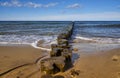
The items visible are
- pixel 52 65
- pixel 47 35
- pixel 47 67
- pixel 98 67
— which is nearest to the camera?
pixel 47 67

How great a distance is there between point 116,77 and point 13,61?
4542mm

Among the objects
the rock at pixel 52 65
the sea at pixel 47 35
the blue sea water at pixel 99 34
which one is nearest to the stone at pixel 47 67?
the rock at pixel 52 65

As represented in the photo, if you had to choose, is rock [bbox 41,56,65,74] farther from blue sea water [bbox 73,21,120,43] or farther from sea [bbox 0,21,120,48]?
blue sea water [bbox 73,21,120,43]

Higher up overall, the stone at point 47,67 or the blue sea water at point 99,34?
the stone at point 47,67

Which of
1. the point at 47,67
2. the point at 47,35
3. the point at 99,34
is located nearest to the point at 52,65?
the point at 47,67

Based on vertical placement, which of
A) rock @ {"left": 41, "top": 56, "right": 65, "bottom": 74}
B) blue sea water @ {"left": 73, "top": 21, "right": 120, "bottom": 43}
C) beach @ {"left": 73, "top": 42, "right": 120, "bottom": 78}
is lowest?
blue sea water @ {"left": 73, "top": 21, "right": 120, "bottom": 43}

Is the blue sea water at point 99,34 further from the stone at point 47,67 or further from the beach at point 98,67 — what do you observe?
the stone at point 47,67

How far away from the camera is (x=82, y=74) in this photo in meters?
5.82

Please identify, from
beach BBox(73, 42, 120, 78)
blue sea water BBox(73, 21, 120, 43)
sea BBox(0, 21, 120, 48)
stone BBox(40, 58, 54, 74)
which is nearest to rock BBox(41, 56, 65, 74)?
stone BBox(40, 58, 54, 74)

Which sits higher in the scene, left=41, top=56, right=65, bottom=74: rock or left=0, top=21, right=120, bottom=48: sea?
left=41, top=56, right=65, bottom=74: rock

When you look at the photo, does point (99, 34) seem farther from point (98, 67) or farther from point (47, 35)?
point (98, 67)

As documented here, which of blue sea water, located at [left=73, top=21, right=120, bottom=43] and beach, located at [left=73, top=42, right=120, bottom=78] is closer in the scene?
beach, located at [left=73, top=42, right=120, bottom=78]

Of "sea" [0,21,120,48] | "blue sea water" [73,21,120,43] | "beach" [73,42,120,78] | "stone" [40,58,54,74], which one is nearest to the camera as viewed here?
"stone" [40,58,54,74]

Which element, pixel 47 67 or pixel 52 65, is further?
pixel 52 65
